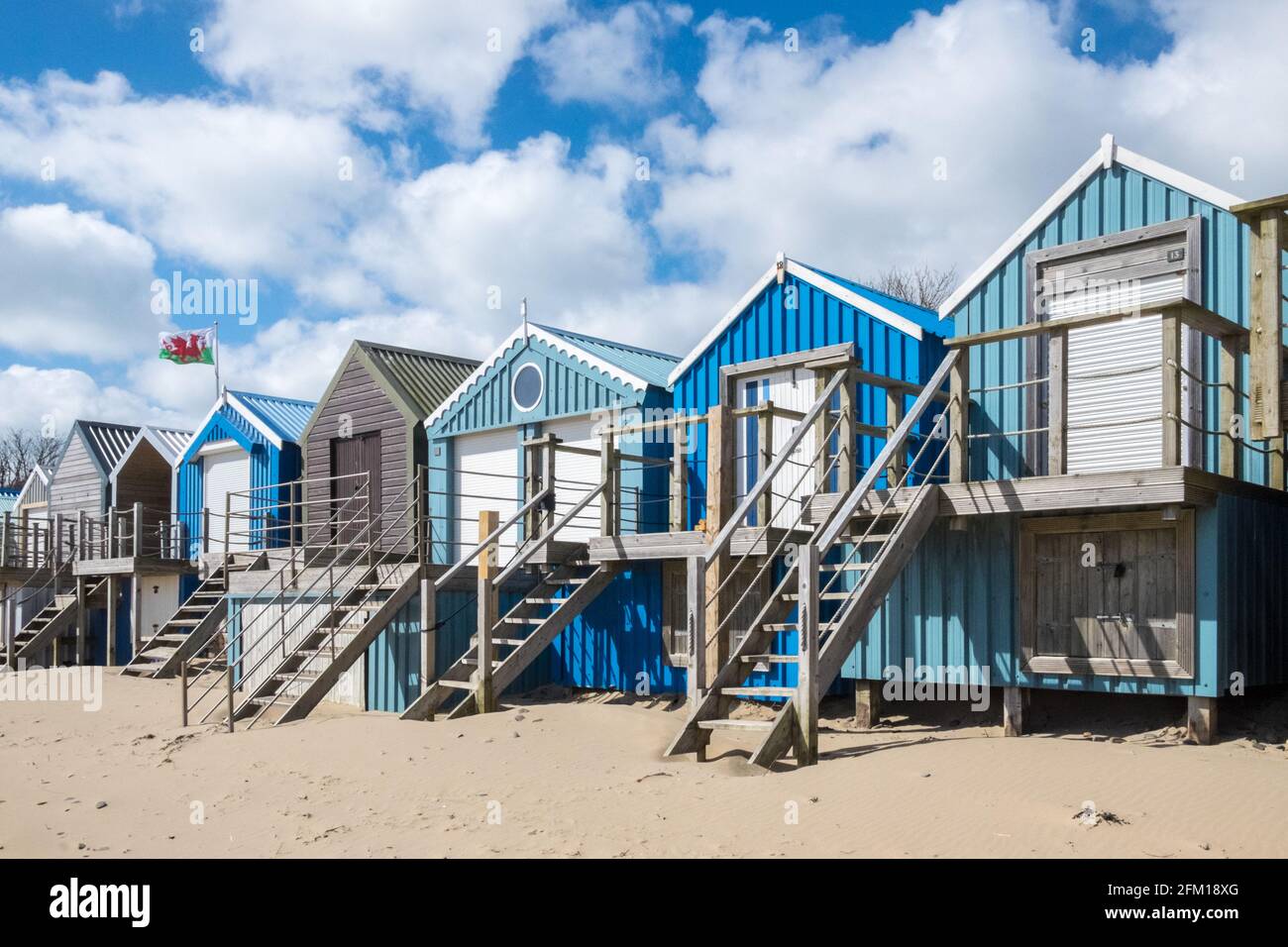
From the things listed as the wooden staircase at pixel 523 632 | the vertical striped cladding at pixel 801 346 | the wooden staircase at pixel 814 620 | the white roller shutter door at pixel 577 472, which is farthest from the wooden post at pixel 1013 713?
the white roller shutter door at pixel 577 472

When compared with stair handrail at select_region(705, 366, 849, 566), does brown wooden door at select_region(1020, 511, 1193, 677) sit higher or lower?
lower

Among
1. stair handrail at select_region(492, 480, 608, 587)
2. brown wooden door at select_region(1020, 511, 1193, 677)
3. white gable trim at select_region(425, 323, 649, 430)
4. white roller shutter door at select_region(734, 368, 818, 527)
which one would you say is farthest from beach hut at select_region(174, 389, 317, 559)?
brown wooden door at select_region(1020, 511, 1193, 677)

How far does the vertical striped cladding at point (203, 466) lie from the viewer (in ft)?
76.3

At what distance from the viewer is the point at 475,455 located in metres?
18.7

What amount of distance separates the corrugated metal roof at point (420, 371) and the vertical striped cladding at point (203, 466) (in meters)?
3.26

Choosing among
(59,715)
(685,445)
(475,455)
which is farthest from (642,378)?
(59,715)

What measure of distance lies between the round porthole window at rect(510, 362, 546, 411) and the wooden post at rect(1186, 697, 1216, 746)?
9809mm

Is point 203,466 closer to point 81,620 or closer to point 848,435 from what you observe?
point 81,620

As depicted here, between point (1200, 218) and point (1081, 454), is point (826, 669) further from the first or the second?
point (1200, 218)

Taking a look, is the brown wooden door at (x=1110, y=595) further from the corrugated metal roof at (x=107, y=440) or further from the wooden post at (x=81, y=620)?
Answer: the corrugated metal roof at (x=107, y=440)

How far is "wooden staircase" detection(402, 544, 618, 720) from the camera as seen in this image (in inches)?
508

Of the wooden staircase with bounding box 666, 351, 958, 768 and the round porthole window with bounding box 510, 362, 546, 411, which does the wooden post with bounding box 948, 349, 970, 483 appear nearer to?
the wooden staircase with bounding box 666, 351, 958, 768

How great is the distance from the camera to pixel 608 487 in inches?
573
